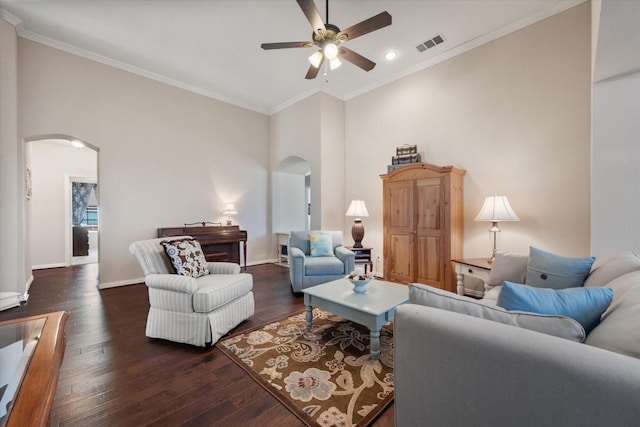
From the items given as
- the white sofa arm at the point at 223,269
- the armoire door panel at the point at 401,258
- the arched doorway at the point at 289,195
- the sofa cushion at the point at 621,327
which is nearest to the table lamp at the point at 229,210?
the arched doorway at the point at 289,195

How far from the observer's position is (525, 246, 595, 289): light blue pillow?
68.2 inches

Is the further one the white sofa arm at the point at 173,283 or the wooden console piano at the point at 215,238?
the wooden console piano at the point at 215,238

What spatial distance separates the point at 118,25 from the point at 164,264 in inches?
122

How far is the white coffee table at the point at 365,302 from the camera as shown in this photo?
1.96 meters

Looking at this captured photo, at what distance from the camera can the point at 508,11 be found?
2984 millimetres

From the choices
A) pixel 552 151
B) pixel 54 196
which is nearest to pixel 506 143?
pixel 552 151

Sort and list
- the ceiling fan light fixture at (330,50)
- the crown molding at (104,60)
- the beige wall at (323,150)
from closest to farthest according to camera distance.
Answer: the ceiling fan light fixture at (330,50)
the crown molding at (104,60)
the beige wall at (323,150)

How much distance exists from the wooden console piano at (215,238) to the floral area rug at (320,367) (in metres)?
2.22

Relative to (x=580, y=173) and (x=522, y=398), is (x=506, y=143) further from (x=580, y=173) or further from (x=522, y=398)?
(x=522, y=398)

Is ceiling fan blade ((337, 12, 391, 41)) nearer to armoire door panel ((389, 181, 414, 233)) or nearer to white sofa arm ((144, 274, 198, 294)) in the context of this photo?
armoire door panel ((389, 181, 414, 233))

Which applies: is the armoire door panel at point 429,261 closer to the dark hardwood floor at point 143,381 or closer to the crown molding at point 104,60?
the dark hardwood floor at point 143,381

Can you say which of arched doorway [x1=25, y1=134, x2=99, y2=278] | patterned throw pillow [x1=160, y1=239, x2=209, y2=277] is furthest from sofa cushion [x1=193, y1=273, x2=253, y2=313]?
arched doorway [x1=25, y1=134, x2=99, y2=278]

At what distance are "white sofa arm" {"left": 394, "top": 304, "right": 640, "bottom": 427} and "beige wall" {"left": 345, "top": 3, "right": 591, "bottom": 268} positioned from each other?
2934mm

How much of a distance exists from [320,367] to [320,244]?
6.76 ft
